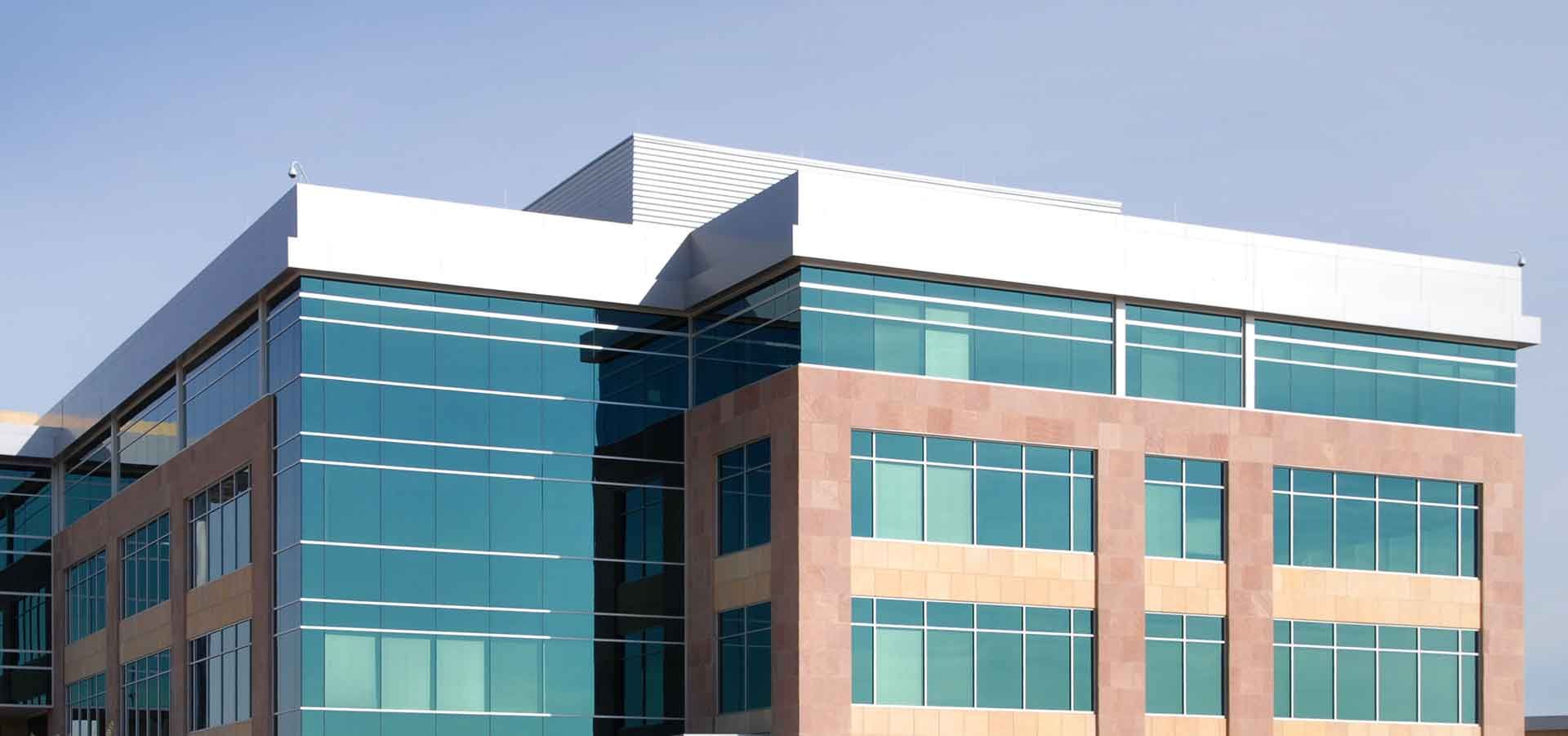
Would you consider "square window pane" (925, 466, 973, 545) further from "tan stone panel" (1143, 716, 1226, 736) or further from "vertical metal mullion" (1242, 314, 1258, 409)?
"vertical metal mullion" (1242, 314, 1258, 409)

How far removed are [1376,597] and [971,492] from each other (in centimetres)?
1128

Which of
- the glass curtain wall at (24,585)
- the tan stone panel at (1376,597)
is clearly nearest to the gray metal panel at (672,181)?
the tan stone panel at (1376,597)

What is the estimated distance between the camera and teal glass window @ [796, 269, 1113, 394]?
46906 mm

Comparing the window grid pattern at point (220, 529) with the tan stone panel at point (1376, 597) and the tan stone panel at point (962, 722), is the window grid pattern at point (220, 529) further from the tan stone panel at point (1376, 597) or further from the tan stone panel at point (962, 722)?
the tan stone panel at point (1376, 597)

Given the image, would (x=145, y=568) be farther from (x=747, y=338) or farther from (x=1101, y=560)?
(x=1101, y=560)

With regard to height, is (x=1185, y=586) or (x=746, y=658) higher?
(x=1185, y=586)

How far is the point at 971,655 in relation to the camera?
47000 millimetres

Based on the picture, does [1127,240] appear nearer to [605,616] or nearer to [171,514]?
[605,616]

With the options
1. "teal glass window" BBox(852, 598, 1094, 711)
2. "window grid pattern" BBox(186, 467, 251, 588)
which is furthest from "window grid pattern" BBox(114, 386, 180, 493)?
"teal glass window" BBox(852, 598, 1094, 711)

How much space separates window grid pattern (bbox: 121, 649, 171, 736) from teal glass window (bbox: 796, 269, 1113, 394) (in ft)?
69.9

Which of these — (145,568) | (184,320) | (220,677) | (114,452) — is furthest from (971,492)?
(114,452)

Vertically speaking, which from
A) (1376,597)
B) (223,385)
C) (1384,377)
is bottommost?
(1376,597)

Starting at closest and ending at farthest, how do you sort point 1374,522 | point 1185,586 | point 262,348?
point 1185,586 → point 262,348 → point 1374,522

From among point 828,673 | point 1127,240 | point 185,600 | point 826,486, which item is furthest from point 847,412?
point 185,600
